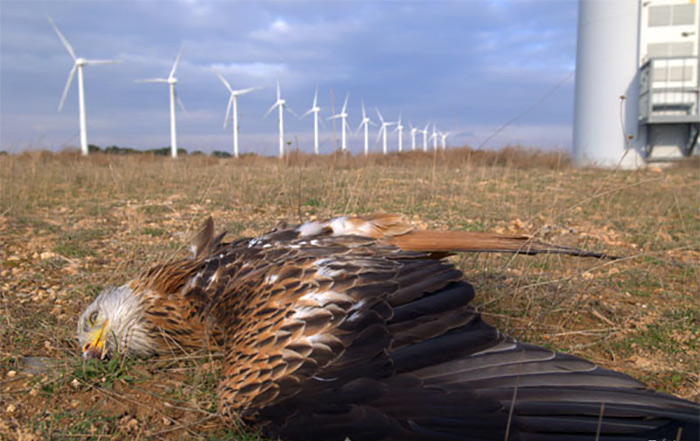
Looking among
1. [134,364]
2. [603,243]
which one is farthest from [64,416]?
[603,243]

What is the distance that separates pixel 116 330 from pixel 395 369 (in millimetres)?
1726

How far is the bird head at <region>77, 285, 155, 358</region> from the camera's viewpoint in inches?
115

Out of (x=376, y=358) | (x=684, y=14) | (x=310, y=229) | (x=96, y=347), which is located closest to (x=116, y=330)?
(x=96, y=347)

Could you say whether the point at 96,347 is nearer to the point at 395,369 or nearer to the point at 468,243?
the point at 395,369

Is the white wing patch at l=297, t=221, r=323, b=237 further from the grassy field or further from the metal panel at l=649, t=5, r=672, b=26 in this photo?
the metal panel at l=649, t=5, r=672, b=26

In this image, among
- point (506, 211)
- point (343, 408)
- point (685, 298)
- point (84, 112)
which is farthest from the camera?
point (84, 112)

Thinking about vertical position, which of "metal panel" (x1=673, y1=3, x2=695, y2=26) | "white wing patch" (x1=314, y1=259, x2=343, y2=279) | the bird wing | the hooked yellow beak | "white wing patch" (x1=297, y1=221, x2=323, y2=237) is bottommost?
the hooked yellow beak

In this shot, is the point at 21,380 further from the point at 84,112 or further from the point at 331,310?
the point at 84,112

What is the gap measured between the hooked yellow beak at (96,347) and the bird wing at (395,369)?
0.73 m

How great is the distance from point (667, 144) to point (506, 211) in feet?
74.7

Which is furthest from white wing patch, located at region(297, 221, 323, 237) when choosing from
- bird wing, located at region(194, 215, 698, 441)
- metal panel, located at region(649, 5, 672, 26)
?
metal panel, located at region(649, 5, 672, 26)

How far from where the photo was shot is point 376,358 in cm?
218

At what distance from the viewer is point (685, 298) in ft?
12.9

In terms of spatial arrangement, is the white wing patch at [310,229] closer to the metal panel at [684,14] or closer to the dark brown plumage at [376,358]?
the dark brown plumage at [376,358]
